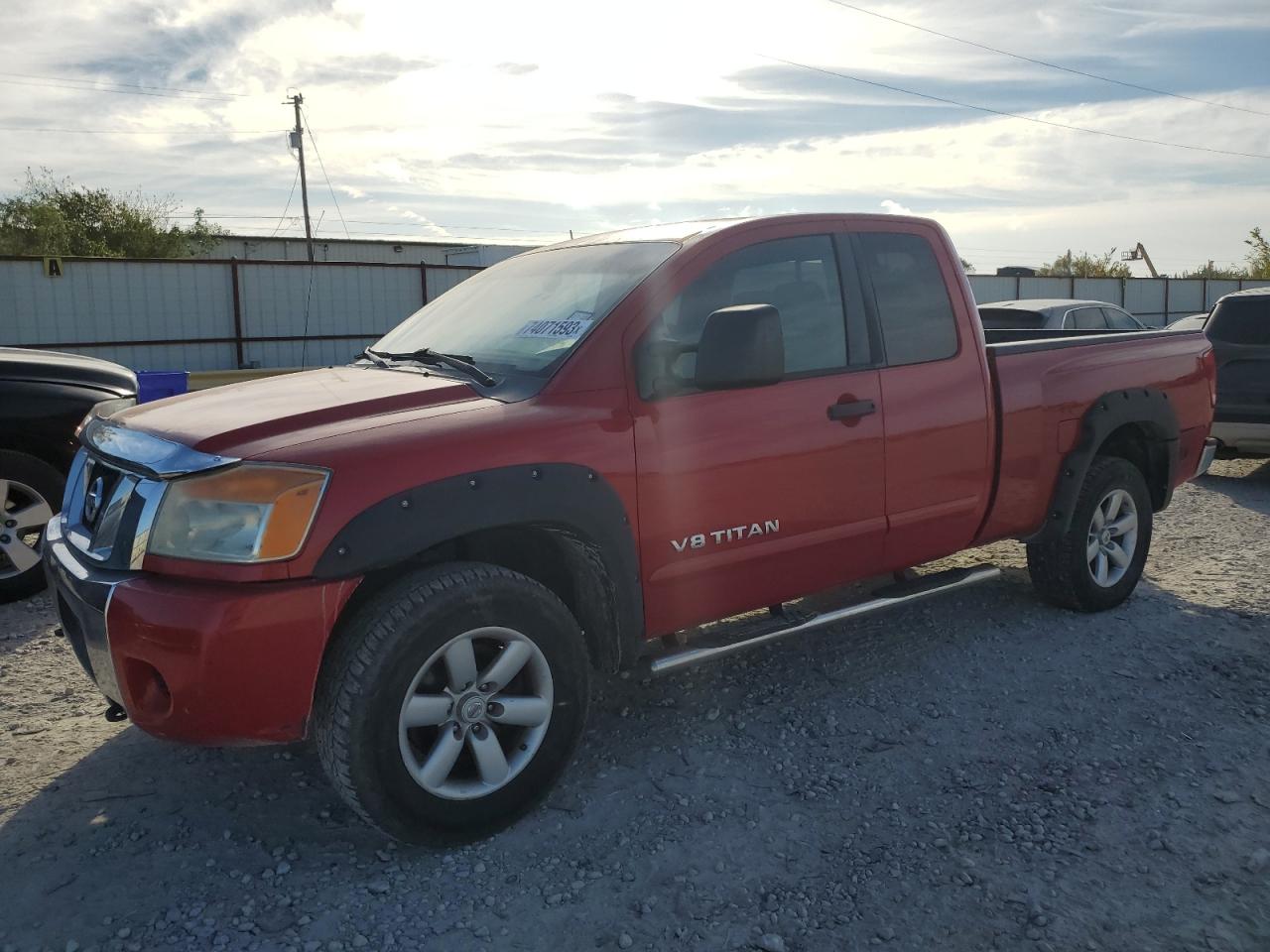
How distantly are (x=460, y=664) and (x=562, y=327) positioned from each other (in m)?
1.19

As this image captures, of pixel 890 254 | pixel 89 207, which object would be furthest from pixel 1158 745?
pixel 89 207

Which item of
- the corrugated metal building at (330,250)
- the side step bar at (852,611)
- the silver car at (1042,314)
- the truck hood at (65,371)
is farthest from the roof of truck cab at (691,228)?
the corrugated metal building at (330,250)

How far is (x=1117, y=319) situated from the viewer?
12727 mm

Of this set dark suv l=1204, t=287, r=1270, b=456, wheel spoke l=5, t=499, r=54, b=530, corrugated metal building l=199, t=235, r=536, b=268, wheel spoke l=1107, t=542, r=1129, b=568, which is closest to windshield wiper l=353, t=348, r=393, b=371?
wheel spoke l=5, t=499, r=54, b=530

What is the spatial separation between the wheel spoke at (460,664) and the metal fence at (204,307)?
17.1m

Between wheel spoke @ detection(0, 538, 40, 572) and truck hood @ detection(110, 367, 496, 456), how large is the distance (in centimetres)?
224

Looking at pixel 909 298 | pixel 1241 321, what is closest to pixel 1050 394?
pixel 909 298

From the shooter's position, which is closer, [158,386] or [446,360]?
[446,360]

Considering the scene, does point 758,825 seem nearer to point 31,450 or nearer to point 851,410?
point 851,410

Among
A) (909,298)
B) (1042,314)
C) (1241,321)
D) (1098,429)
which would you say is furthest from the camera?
(1042,314)

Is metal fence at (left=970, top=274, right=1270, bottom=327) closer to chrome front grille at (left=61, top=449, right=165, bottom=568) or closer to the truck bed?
the truck bed

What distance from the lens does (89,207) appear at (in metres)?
41.7

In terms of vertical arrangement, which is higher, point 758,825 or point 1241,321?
point 1241,321

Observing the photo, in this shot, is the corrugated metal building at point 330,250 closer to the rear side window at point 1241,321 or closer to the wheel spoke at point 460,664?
the rear side window at point 1241,321
